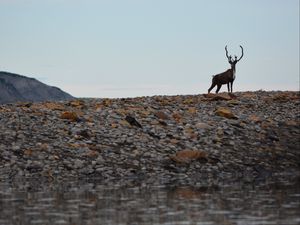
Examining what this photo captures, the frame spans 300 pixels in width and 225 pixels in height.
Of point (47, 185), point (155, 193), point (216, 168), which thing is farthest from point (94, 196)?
point (216, 168)

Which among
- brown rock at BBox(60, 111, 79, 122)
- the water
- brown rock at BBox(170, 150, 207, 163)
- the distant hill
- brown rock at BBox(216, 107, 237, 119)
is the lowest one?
the water

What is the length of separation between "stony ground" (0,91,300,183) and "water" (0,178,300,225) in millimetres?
2381

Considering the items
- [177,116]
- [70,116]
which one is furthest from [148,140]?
[177,116]

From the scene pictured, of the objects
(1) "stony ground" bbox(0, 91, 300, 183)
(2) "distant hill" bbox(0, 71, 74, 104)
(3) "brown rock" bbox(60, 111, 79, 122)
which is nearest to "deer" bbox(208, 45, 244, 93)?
(1) "stony ground" bbox(0, 91, 300, 183)

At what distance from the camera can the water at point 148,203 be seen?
1534 centimetres

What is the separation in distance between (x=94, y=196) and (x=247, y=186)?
15.7ft

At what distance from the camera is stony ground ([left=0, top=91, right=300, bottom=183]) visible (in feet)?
82.5

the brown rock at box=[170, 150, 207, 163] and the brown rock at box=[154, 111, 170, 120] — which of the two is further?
the brown rock at box=[154, 111, 170, 120]

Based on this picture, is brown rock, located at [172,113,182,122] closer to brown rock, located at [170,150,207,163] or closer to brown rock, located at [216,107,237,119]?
brown rock, located at [216,107,237,119]

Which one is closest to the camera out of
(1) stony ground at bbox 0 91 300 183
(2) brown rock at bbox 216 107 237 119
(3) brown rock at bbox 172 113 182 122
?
(1) stony ground at bbox 0 91 300 183

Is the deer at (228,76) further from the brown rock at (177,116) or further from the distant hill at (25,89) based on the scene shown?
the distant hill at (25,89)

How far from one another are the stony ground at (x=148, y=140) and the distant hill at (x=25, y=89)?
96842mm

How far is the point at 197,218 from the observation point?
604 inches

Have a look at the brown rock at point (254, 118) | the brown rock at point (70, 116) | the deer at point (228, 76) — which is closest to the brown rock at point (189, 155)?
the brown rock at point (70, 116)
